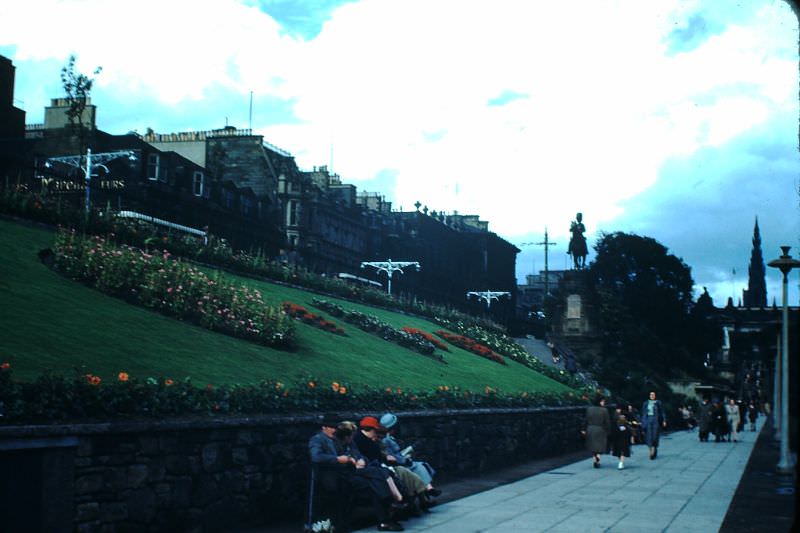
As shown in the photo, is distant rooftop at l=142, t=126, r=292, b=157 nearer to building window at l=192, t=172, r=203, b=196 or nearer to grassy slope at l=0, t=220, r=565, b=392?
building window at l=192, t=172, r=203, b=196

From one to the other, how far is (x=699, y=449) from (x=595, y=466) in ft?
34.6

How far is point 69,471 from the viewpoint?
382 inches

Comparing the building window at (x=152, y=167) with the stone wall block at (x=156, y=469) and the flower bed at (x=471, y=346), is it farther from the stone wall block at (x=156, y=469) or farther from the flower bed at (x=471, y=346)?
the stone wall block at (x=156, y=469)

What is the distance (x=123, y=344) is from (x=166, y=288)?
4.79m

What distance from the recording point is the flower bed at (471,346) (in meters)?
38.7

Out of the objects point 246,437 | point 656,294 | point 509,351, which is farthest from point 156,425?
point 656,294

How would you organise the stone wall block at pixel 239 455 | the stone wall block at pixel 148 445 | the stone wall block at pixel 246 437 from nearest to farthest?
the stone wall block at pixel 148 445, the stone wall block at pixel 239 455, the stone wall block at pixel 246 437

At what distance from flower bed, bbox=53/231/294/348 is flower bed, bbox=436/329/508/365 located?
16.9 meters

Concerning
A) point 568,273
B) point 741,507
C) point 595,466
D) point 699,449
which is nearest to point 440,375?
point 595,466

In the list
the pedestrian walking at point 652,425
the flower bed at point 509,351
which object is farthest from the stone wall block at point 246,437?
the flower bed at point 509,351

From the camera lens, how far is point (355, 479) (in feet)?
42.1

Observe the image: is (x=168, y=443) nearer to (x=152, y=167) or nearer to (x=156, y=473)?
(x=156, y=473)

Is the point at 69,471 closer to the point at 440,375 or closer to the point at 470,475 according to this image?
the point at 470,475

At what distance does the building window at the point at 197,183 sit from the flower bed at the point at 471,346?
25.1 meters
